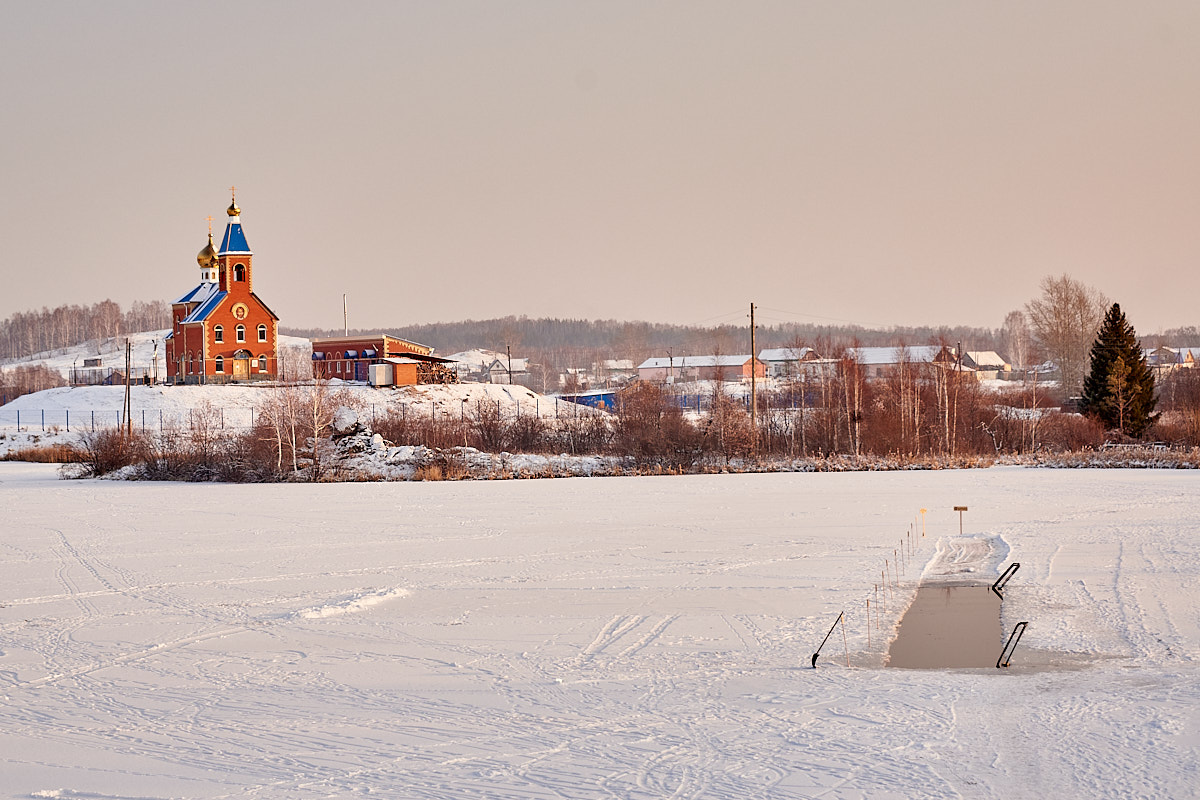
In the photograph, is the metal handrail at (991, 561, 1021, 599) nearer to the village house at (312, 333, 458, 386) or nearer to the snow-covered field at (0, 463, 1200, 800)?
the snow-covered field at (0, 463, 1200, 800)

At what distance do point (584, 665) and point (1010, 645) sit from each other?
3742 millimetres

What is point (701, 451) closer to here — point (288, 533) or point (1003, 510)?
point (1003, 510)

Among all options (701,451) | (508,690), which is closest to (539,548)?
(508,690)

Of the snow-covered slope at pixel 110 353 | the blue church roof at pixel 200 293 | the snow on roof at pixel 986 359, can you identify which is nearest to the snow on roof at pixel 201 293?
the blue church roof at pixel 200 293

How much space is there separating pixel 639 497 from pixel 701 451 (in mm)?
10545

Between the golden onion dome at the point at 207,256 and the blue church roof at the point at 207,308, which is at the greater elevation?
the golden onion dome at the point at 207,256

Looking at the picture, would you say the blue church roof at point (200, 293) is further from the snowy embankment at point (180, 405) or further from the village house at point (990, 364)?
the village house at point (990, 364)

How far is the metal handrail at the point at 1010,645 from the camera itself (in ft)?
28.9

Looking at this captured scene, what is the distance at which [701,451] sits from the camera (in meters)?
33.7

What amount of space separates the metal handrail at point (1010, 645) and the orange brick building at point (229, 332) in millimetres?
56991

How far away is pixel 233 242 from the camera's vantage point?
62.4 meters

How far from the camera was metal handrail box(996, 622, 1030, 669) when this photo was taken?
8797 mm

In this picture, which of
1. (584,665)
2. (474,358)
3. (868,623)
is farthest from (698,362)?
(584,665)

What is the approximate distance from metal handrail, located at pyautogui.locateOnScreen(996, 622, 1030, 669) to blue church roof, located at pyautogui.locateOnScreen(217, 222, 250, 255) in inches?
2323
